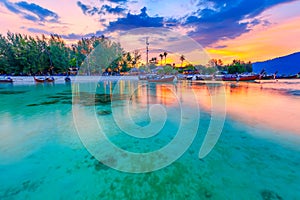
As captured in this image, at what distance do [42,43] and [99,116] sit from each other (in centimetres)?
4380

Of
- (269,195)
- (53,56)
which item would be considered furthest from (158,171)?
(53,56)

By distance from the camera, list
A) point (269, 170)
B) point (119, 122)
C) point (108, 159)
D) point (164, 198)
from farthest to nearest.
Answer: point (119, 122)
point (108, 159)
point (269, 170)
point (164, 198)

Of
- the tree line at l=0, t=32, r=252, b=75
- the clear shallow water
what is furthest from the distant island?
the clear shallow water

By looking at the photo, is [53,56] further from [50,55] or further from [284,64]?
[284,64]

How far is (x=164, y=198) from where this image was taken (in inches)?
80.8

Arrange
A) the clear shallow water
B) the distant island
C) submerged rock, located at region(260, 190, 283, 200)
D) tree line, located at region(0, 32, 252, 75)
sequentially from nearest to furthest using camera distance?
submerged rock, located at region(260, 190, 283, 200) → the clear shallow water → tree line, located at region(0, 32, 252, 75) → the distant island

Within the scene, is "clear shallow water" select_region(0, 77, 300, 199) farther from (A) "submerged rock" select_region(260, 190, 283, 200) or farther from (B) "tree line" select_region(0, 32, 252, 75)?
(B) "tree line" select_region(0, 32, 252, 75)

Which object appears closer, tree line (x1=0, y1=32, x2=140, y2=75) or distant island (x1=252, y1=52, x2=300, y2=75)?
tree line (x1=0, y1=32, x2=140, y2=75)

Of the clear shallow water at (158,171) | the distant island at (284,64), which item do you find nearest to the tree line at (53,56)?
the clear shallow water at (158,171)

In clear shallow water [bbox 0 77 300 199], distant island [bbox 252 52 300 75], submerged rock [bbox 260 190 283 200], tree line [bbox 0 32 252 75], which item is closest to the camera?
submerged rock [bbox 260 190 283 200]

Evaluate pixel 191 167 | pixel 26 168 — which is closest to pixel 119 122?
pixel 26 168

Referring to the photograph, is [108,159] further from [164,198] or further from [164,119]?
[164,119]

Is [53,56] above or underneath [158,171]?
above

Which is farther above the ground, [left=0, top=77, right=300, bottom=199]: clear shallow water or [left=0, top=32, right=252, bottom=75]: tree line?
[left=0, top=32, right=252, bottom=75]: tree line
